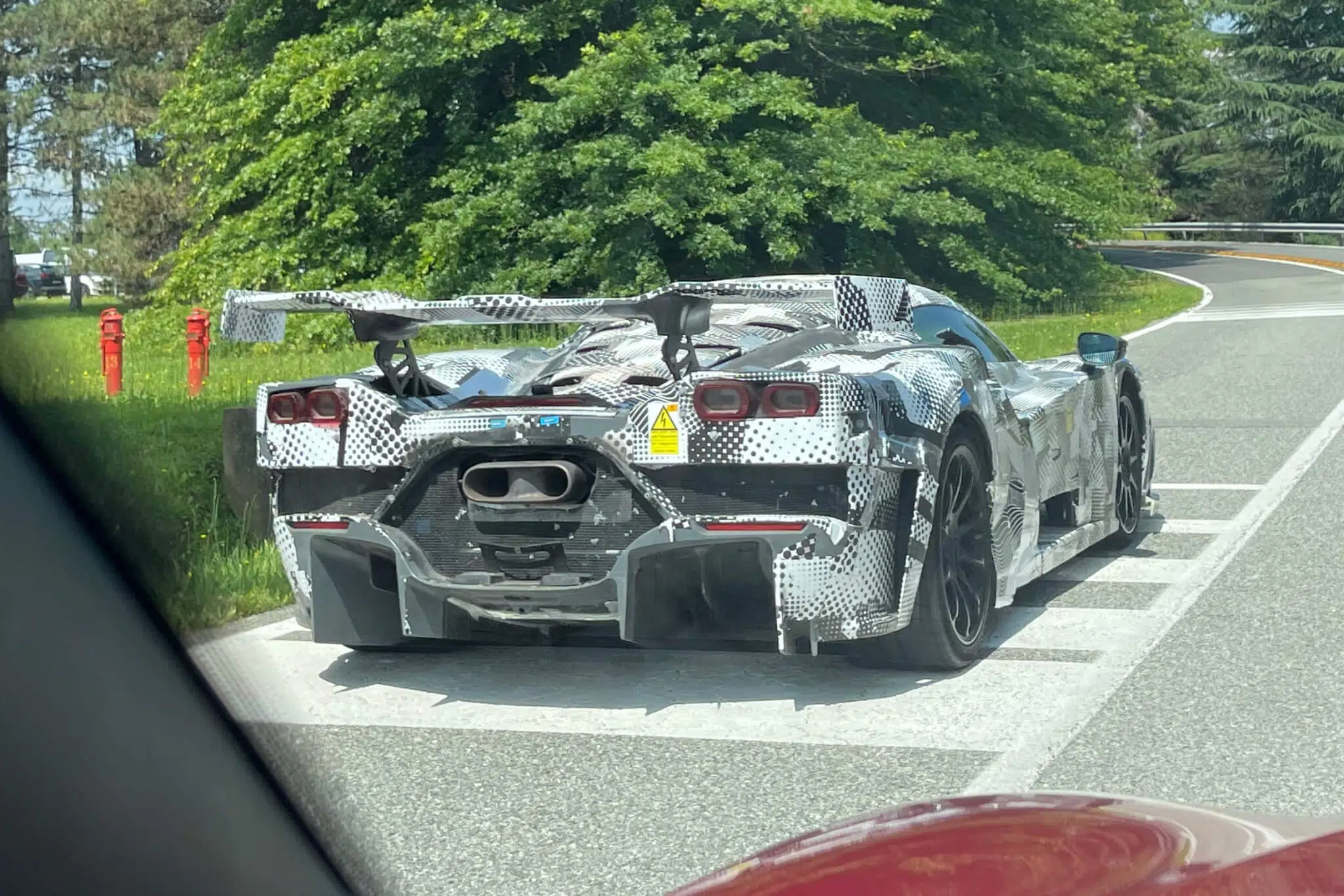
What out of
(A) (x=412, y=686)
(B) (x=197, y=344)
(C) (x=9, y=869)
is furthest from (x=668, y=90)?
(C) (x=9, y=869)

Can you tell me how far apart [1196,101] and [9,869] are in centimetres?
6867

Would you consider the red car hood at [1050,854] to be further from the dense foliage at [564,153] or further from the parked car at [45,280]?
the dense foliage at [564,153]

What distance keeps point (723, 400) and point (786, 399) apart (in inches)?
7.2

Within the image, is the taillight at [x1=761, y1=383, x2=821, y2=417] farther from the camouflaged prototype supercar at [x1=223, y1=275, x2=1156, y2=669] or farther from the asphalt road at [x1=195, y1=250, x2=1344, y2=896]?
the asphalt road at [x1=195, y1=250, x2=1344, y2=896]

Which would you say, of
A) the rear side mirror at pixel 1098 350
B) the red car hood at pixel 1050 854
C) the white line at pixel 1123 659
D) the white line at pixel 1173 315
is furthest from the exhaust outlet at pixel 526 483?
the white line at pixel 1173 315

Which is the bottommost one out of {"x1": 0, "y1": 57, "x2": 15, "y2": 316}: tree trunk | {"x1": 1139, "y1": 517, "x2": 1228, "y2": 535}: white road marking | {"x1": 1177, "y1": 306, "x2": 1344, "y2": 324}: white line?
{"x1": 1139, "y1": 517, "x2": 1228, "y2": 535}: white road marking

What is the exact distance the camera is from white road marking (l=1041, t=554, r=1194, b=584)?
23.2 ft

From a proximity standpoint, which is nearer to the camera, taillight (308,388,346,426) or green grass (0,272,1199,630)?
green grass (0,272,1199,630)

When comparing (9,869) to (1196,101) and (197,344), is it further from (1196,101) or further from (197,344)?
(1196,101)

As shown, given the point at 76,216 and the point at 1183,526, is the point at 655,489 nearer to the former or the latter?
the point at 76,216

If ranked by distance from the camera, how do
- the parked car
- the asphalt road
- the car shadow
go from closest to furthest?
the parked car
the asphalt road
the car shadow

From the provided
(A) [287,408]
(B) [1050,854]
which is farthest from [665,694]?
(B) [1050,854]

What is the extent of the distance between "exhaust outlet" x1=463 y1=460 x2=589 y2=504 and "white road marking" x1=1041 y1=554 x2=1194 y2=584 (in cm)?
272

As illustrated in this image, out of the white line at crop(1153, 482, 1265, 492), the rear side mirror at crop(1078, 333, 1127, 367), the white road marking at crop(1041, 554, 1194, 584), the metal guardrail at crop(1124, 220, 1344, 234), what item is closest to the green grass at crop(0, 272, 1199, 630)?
the white road marking at crop(1041, 554, 1194, 584)
